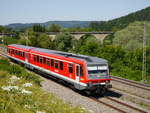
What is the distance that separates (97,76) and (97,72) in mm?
276

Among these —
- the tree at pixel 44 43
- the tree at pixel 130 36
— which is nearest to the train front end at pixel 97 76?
the tree at pixel 130 36

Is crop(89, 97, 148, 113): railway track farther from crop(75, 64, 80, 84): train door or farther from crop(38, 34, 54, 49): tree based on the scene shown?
crop(38, 34, 54, 49): tree

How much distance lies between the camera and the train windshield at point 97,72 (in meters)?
15.0

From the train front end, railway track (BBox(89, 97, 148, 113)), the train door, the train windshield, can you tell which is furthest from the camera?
the train door

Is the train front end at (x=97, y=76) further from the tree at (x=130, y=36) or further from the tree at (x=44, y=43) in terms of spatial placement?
the tree at (x=44, y=43)

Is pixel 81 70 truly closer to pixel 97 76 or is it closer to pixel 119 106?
pixel 97 76

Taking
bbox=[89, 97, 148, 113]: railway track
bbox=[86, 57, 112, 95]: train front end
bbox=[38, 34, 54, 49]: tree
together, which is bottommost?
bbox=[89, 97, 148, 113]: railway track

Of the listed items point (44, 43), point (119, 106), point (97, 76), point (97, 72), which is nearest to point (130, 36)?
point (44, 43)

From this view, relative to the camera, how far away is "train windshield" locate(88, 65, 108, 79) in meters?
15.0

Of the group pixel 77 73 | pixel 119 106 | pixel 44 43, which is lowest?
pixel 119 106

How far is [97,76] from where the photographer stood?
15.2 meters

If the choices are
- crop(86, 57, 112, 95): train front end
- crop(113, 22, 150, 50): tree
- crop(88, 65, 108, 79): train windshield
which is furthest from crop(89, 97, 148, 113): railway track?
crop(113, 22, 150, 50): tree

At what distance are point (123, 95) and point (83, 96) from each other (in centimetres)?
290

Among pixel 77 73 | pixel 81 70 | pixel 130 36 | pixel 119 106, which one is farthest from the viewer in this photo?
pixel 130 36
